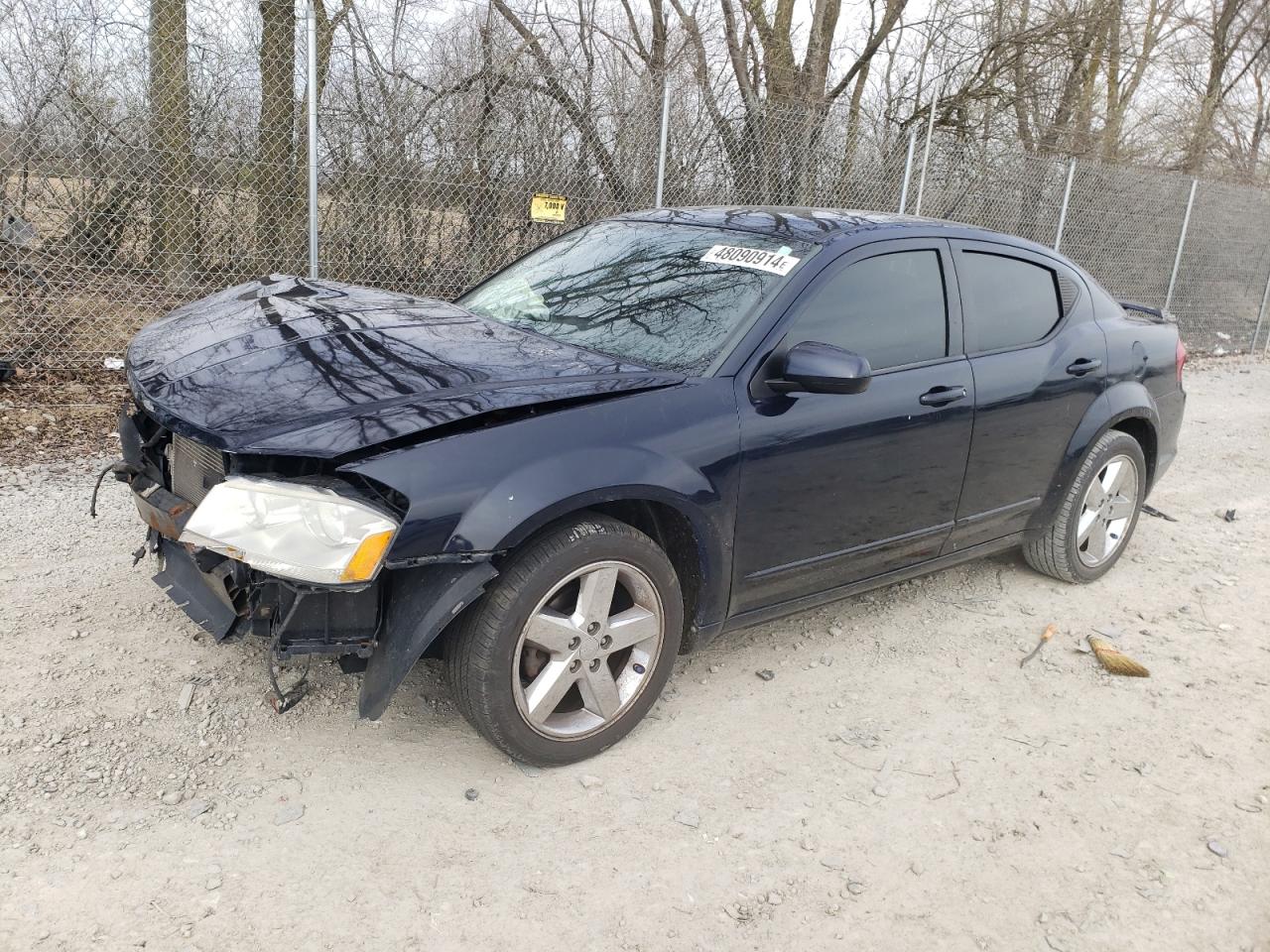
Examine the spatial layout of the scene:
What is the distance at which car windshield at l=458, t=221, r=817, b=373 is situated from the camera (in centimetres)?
326

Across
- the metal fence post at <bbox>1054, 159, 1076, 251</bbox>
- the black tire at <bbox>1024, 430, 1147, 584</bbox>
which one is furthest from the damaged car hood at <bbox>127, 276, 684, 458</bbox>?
the metal fence post at <bbox>1054, 159, 1076, 251</bbox>

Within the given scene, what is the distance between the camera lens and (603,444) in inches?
109

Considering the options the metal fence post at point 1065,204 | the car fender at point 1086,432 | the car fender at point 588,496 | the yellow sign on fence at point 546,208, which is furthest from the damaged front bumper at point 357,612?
the metal fence post at point 1065,204

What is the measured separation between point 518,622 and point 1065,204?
10.5m

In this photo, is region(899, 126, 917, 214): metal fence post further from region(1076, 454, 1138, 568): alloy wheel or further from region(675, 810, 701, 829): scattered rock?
region(675, 810, 701, 829): scattered rock

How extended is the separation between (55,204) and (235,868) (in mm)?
5269

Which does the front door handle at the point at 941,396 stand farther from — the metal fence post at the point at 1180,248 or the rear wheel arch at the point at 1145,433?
the metal fence post at the point at 1180,248

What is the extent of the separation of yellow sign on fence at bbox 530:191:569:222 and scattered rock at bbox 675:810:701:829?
5.46m

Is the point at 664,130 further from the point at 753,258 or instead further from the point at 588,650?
the point at 588,650

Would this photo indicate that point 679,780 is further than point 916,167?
No

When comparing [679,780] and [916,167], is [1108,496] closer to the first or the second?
[679,780]

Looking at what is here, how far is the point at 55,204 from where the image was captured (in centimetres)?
613

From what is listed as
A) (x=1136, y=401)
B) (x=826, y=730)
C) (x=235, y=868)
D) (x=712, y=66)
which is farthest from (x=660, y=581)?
(x=712, y=66)

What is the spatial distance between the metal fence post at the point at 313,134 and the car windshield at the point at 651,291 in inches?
100
